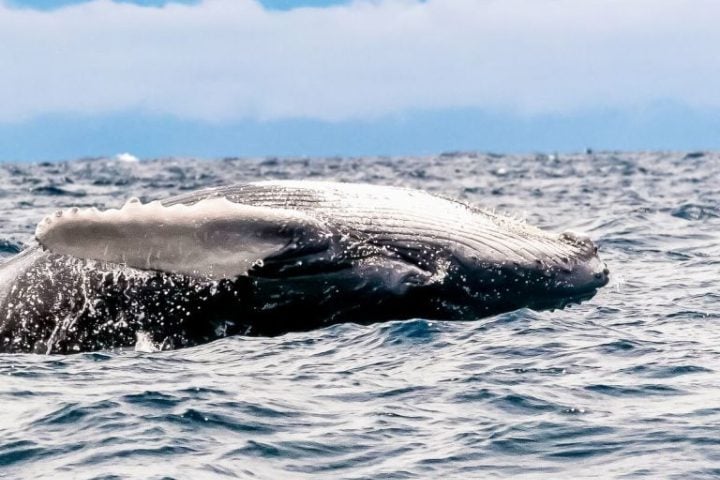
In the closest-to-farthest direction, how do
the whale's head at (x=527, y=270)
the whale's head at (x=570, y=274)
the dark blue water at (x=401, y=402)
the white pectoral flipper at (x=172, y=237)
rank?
the dark blue water at (x=401, y=402) < the white pectoral flipper at (x=172, y=237) < the whale's head at (x=527, y=270) < the whale's head at (x=570, y=274)

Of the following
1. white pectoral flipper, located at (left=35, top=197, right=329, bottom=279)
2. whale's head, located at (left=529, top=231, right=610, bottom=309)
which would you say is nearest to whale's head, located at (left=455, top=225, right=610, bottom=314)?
whale's head, located at (left=529, top=231, right=610, bottom=309)

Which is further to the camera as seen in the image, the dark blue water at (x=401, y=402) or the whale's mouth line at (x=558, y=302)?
the whale's mouth line at (x=558, y=302)

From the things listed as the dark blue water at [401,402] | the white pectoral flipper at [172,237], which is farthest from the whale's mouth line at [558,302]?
the white pectoral flipper at [172,237]

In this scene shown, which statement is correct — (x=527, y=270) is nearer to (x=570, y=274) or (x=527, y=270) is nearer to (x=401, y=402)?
(x=570, y=274)

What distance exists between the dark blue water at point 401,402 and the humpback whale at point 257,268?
244mm

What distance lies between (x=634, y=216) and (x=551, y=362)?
14.3m

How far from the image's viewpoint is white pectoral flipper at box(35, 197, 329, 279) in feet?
30.6

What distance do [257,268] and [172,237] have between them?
0.73 metres

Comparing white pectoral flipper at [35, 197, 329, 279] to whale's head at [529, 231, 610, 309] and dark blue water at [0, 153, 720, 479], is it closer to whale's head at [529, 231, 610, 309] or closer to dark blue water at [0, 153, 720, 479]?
dark blue water at [0, 153, 720, 479]

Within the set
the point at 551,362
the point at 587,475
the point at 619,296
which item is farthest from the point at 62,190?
the point at 587,475

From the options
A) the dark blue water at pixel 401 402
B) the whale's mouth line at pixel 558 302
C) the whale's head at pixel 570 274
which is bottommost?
the dark blue water at pixel 401 402

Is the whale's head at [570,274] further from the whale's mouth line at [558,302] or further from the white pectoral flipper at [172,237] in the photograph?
the white pectoral flipper at [172,237]

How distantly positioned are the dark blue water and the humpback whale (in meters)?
0.24

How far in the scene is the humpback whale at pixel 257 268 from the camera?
9398 mm
